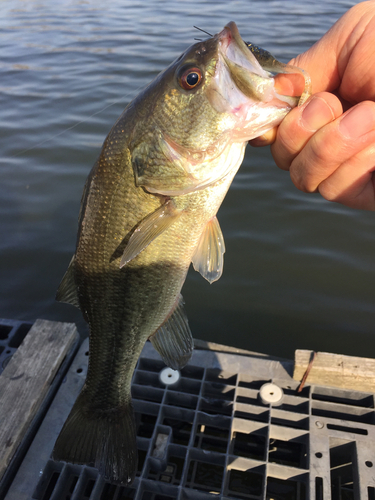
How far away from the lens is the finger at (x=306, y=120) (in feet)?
5.19

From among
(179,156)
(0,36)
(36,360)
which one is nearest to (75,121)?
(36,360)

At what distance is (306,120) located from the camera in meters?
1.61

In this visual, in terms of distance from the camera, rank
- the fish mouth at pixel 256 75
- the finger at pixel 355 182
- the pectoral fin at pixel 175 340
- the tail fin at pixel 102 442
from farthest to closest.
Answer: the pectoral fin at pixel 175 340
the tail fin at pixel 102 442
the finger at pixel 355 182
the fish mouth at pixel 256 75

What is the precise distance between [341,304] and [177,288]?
2.56 metres

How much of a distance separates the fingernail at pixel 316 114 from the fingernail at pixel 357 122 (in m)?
0.08

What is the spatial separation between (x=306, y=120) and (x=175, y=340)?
51.9 inches

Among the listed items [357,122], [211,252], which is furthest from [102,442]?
[357,122]

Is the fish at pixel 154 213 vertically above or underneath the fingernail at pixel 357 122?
underneath

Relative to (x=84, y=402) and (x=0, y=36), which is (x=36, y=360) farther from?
(x=0, y=36)

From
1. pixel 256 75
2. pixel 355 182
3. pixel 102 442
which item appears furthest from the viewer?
pixel 102 442

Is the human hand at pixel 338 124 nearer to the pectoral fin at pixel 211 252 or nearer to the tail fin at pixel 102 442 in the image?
the pectoral fin at pixel 211 252

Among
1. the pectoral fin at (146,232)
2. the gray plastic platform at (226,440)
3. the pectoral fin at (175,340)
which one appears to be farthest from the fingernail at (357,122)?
the gray plastic platform at (226,440)

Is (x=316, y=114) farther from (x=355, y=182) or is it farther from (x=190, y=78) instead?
(x=190, y=78)

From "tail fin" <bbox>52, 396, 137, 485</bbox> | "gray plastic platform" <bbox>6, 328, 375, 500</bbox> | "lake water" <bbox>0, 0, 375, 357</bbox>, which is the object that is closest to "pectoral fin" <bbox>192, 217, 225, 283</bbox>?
"tail fin" <bbox>52, 396, 137, 485</bbox>
